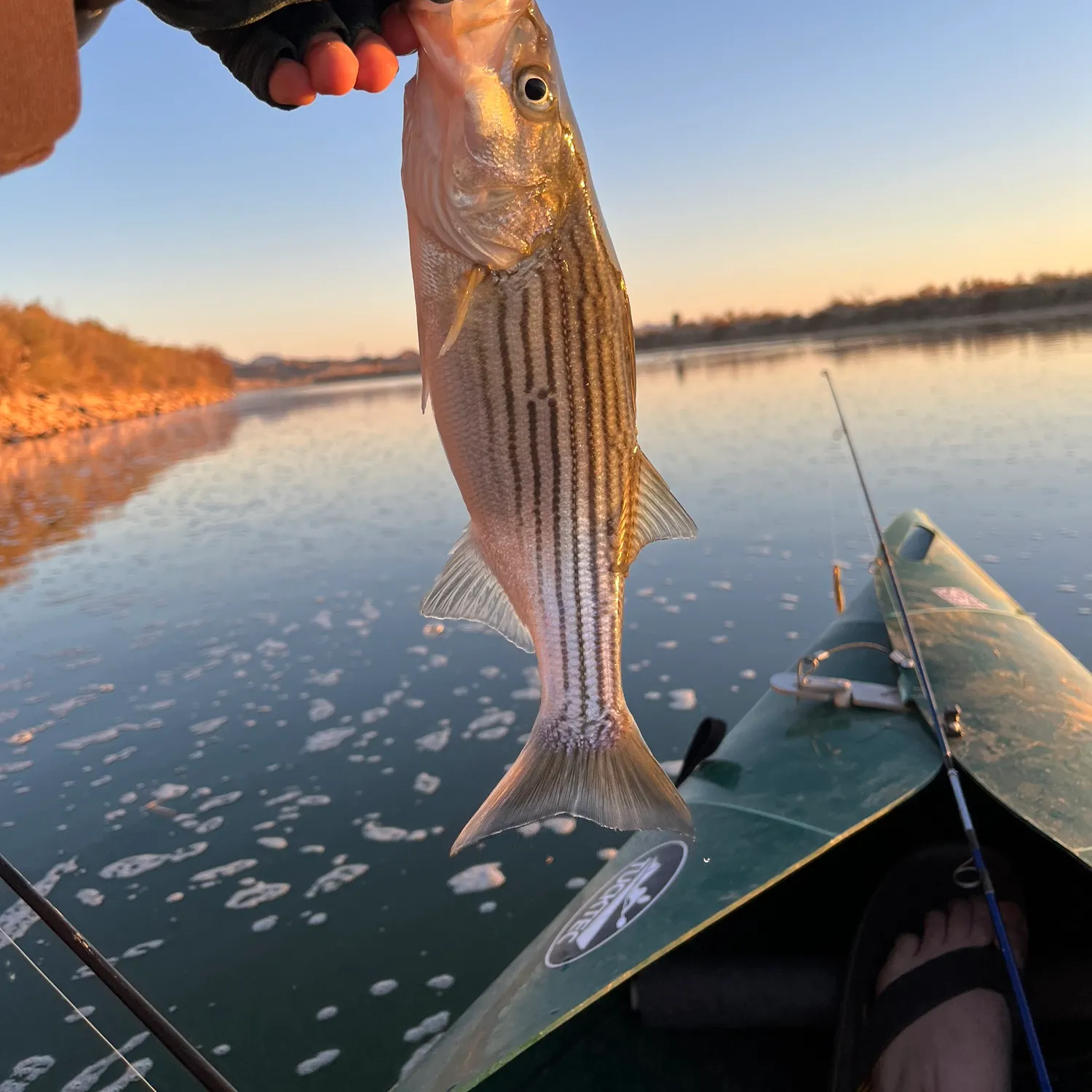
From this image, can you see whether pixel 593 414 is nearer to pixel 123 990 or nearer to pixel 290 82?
pixel 290 82

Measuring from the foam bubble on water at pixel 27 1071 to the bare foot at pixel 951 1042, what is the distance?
335cm

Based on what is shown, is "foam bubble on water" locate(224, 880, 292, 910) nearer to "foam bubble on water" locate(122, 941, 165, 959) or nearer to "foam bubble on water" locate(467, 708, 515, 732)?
"foam bubble on water" locate(122, 941, 165, 959)

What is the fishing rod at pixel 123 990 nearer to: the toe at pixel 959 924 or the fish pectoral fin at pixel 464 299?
the fish pectoral fin at pixel 464 299

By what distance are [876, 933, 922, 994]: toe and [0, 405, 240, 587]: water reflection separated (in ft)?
40.3

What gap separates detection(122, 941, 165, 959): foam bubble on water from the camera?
382cm

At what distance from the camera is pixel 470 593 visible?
1816 millimetres

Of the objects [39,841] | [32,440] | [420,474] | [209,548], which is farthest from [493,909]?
[32,440]

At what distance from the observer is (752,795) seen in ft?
9.84

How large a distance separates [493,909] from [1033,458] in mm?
12115

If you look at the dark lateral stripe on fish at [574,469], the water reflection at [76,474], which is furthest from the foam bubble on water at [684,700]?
the water reflection at [76,474]

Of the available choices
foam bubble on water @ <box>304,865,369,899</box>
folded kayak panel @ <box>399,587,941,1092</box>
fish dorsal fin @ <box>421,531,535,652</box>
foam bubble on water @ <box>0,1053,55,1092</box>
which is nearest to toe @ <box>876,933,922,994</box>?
folded kayak panel @ <box>399,587,941,1092</box>

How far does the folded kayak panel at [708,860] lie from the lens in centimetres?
235

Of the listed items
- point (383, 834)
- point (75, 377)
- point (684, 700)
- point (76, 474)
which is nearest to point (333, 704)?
point (383, 834)

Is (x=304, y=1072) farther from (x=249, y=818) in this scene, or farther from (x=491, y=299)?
(x=491, y=299)
